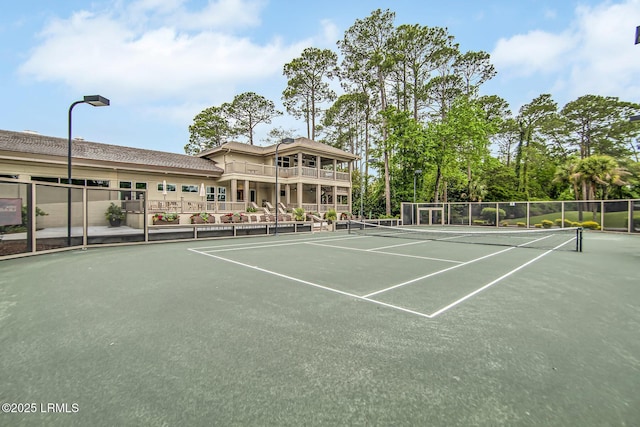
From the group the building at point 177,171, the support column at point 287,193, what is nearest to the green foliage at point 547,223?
the building at point 177,171

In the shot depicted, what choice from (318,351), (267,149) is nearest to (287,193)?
(267,149)

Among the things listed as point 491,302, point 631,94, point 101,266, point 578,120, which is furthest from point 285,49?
point 631,94

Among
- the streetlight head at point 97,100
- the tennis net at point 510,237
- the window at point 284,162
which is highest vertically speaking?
the window at point 284,162

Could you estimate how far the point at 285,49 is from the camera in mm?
33844

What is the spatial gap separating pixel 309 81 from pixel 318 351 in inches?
1418

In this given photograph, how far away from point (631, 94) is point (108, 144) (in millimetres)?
60260

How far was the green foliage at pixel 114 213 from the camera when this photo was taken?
12.7m

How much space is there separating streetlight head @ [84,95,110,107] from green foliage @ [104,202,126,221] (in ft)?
15.2

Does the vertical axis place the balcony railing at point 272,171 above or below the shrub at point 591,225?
above

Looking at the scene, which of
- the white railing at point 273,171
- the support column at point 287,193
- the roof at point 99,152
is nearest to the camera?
the roof at point 99,152

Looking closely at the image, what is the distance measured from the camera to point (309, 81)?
3438 cm

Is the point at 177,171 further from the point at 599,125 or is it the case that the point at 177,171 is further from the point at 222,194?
the point at 599,125

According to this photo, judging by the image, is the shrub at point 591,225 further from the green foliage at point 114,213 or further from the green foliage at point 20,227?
the green foliage at point 20,227

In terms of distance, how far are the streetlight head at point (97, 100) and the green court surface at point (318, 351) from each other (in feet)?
21.9
